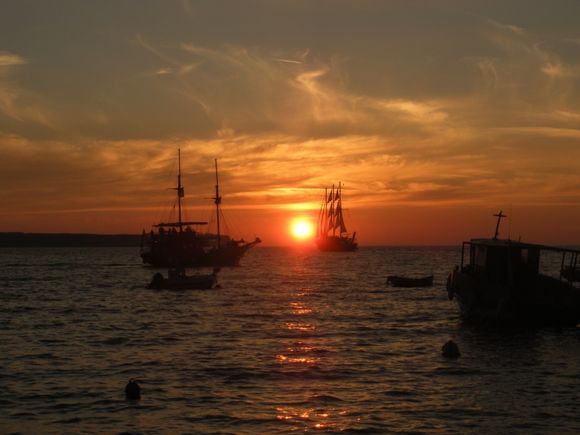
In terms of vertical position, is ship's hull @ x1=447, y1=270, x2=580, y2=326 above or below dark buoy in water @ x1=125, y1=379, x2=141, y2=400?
above

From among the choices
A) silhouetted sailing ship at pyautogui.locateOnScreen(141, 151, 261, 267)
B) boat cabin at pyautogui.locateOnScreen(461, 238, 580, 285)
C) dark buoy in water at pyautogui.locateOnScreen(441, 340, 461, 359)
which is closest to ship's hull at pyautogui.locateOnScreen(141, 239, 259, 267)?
silhouetted sailing ship at pyautogui.locateOnScreen(141, 151, 261, 267)

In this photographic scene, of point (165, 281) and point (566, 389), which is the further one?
point (165, 281)

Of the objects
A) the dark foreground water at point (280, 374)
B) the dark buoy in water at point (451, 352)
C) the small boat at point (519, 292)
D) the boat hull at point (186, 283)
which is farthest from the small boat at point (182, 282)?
the dark buoy in water at point (451, 352)

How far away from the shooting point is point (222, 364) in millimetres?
28781

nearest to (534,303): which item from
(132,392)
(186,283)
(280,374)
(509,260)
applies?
(509,260)

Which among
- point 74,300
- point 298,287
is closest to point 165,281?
point 74,300

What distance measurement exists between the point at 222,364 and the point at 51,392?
7256 mm

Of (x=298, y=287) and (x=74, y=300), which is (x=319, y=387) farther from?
(x=298, y=287)

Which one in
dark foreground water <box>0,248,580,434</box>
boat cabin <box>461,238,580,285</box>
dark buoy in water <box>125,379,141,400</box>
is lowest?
dark foreground water <box>0,248,580,434</box>

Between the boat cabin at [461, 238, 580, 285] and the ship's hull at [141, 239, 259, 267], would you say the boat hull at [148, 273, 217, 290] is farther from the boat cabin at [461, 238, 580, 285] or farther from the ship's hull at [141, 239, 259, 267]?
the ship's hull at [141, 239, 259, 267]

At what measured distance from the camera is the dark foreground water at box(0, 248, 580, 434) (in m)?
20.4

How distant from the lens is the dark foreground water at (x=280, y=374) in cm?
2041

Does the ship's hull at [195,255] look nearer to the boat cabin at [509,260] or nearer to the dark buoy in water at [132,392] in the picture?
the boat cabin at [509,260]

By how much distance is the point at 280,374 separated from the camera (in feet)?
87.5
